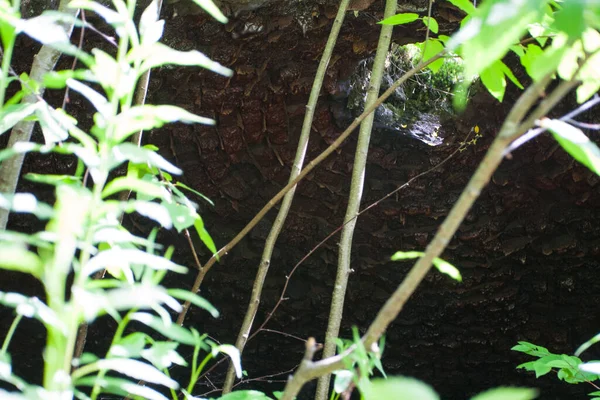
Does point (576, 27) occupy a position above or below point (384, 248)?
above

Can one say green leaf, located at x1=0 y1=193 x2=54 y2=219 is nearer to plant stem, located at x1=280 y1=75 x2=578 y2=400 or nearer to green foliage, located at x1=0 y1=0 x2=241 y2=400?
green foliage, located at x1=0 y1=0 x2=241 y2=400

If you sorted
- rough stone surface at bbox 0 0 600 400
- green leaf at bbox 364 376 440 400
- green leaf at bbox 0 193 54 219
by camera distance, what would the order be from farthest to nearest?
rough stone surface at bbox 0 0 600 400 < green leaf at bbox 0 193 54 219 < green leaf at bbox 364 376 440 400

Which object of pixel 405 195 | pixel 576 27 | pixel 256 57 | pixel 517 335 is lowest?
pixel 517 335

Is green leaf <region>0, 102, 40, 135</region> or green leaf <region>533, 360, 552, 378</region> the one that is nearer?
green leaf <region>0, 102, 40, 135</region>

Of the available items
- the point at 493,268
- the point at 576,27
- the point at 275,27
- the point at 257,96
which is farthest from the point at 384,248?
the point at 576,27

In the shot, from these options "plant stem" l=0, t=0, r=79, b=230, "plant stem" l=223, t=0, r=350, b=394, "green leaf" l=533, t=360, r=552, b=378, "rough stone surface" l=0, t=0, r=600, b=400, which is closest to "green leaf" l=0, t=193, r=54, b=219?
"plant stem" l=0, t=0, r=79, b=230

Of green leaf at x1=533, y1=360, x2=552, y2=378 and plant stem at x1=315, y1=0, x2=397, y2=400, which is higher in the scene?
plant stem at x1=315, y1=0, x2=397, y2=400

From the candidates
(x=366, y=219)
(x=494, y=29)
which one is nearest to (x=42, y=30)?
(x=494, y=29)

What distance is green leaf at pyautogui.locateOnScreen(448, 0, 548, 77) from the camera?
25 cm

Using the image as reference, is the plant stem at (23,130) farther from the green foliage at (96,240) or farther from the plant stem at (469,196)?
the plant stem at (469,196)

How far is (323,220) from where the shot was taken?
202 centimetres

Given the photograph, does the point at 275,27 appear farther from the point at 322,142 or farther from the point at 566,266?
the point at 566,266

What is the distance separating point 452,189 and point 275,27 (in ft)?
2.72

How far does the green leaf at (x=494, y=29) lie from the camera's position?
25 centimetres
